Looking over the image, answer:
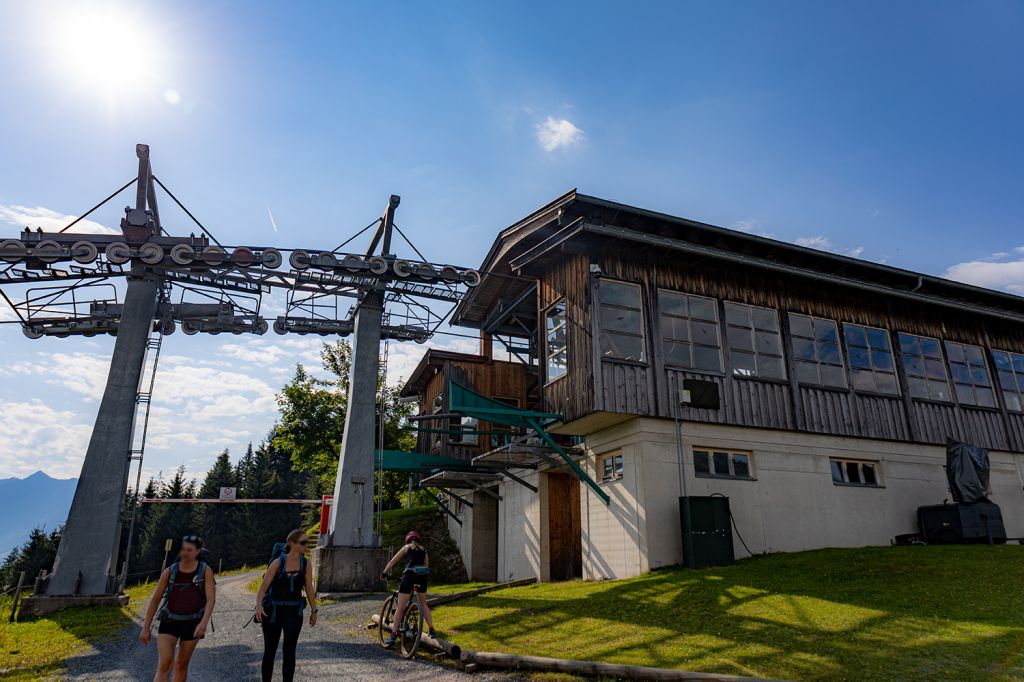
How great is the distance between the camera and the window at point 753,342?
16.8 meters

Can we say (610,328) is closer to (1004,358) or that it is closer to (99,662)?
(99,662)

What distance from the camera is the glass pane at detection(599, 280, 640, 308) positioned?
52.1 feet

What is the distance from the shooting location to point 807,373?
17516mm

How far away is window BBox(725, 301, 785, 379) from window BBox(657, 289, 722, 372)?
1.65ft

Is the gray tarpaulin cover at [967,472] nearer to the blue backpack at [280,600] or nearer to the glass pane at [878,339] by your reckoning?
the glass pane at [878,339]

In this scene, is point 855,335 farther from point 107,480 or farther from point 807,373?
point 107,480

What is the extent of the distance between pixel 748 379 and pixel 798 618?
809cm

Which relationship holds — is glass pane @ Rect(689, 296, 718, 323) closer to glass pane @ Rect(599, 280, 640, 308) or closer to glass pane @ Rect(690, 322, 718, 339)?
glass pane @ Rect(690, 322, 718, 339)

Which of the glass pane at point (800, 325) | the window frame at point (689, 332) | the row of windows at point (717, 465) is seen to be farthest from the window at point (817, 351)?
the window frame at point (689, 332)

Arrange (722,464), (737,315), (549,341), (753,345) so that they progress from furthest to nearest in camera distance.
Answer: (549,341) → (737,315) → (753,345) → (722,464)

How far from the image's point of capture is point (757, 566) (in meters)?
13.3

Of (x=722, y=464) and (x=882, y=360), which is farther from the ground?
(x=882, y=360)

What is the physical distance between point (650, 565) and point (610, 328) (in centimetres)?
555

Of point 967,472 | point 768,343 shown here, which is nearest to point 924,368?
point 967,472
